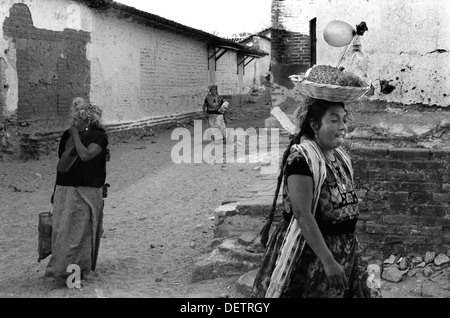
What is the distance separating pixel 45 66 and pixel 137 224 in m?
5.12

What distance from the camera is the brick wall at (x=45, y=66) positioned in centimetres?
1068

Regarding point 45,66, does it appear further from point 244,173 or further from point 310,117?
point 310,117

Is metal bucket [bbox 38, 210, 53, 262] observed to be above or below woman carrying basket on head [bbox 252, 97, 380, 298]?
below

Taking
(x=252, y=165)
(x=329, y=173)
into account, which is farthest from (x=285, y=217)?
(x=252, y=165)

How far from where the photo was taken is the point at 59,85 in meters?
11.9

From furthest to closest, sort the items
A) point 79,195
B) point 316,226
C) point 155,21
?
point 155,21
point 79,195
point 316,226

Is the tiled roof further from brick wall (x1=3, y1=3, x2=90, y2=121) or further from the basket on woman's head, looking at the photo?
the basket on woman's head

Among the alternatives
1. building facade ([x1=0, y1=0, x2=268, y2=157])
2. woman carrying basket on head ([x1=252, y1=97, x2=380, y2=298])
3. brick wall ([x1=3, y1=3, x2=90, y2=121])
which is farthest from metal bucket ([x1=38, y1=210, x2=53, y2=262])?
brick wall ([x1=3, y1=3, x2=90, y2=121])

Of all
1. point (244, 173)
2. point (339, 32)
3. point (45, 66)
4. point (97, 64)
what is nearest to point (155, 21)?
point (97, 64)

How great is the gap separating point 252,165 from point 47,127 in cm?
383

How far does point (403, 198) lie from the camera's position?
5.24m

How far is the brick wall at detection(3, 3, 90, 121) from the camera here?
1068 cm

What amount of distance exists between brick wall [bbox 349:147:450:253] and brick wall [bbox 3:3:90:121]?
7163 millimetres
